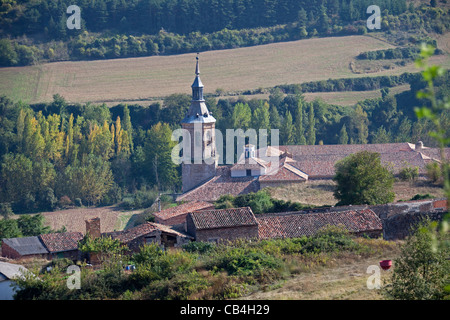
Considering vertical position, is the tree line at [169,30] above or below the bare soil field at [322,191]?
above

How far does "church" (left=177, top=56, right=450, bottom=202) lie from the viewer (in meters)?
47.2

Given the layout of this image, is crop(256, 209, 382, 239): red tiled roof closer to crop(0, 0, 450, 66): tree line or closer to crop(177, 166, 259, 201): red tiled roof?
crop(177, 166, 259, 201): red tiled roof

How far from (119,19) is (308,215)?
75545mm

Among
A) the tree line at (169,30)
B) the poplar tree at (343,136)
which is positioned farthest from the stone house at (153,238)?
the tree line at (169,30)

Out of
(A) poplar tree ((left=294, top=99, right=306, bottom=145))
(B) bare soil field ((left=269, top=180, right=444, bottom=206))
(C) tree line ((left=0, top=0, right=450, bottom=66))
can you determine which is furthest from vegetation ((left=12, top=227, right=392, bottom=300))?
(C) tree line ((left=0, top=0, right=450, bottom=66))

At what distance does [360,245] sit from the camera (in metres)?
28.2

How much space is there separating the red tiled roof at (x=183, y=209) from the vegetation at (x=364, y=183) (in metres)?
7.04

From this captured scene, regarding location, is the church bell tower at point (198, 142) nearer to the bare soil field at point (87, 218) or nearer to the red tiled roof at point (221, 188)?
the red tiled roof at point (221, 188)

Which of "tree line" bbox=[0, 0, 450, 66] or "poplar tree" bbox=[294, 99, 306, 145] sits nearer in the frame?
"poplar tree" bbox=[294, 99, 306, 145]

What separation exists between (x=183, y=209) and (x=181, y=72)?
45.3 metres

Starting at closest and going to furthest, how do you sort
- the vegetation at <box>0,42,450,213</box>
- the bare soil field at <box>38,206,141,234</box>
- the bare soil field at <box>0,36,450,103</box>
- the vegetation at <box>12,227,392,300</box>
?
the vegetation at <box>12,227,392,300</box>, the bare soil field at <box>38,206,141,234</box>, the vegetation at <box>0,42,450,213</box>, the bare soil field at <box>0,36,450,103</box>

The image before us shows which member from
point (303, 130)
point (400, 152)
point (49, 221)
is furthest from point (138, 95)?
point (400, 152)

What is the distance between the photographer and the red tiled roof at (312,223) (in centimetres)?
3172

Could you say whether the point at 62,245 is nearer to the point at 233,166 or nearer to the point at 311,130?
the point at 233,166
